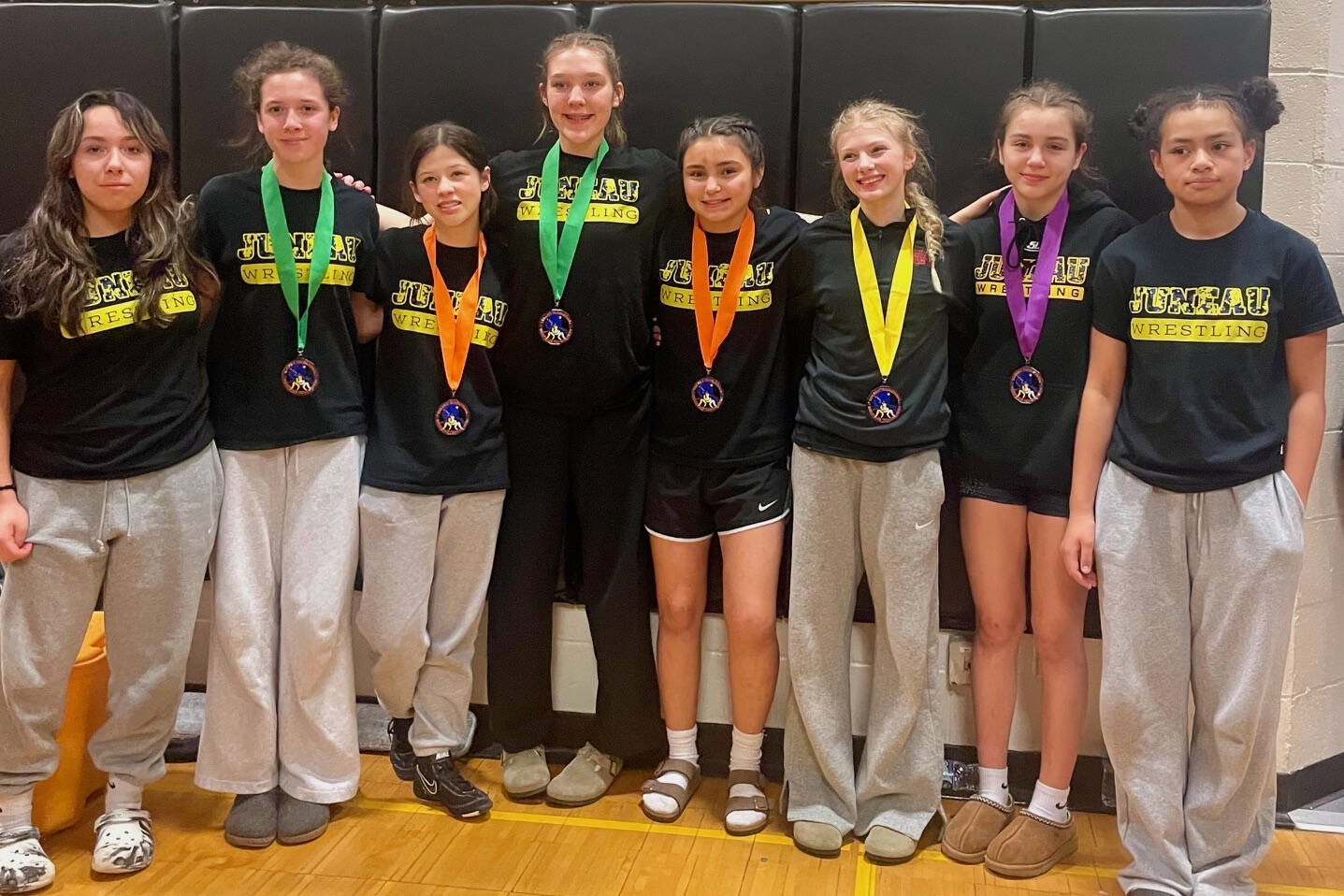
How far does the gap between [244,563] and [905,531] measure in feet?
5.26

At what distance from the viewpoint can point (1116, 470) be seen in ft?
7.90

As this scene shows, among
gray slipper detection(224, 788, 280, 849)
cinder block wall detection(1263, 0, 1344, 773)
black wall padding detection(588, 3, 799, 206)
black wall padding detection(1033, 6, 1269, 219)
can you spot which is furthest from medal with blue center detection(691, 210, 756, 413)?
gray slipper detection(224, 788, 280, 849)

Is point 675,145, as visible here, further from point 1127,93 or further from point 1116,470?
point 1116,470

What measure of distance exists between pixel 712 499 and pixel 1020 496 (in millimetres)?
757

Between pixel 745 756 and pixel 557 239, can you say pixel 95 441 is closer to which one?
pixel 557 239

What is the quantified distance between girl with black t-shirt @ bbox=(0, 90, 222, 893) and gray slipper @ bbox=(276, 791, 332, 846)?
1.02 feet

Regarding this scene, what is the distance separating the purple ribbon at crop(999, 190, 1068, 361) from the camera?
8.30ft

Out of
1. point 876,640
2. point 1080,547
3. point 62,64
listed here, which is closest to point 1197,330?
point 1080,547

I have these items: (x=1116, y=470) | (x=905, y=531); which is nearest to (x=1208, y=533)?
(x=1116, y=470)

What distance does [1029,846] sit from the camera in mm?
2580

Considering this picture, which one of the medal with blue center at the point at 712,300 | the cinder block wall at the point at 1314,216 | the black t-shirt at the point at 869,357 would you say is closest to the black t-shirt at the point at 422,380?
the medal with blue center at the point at 712,300

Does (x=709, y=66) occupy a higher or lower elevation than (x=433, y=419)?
higher

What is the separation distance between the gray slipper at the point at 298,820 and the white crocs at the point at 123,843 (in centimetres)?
30

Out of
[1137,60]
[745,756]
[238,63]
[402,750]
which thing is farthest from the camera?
[238,63]
